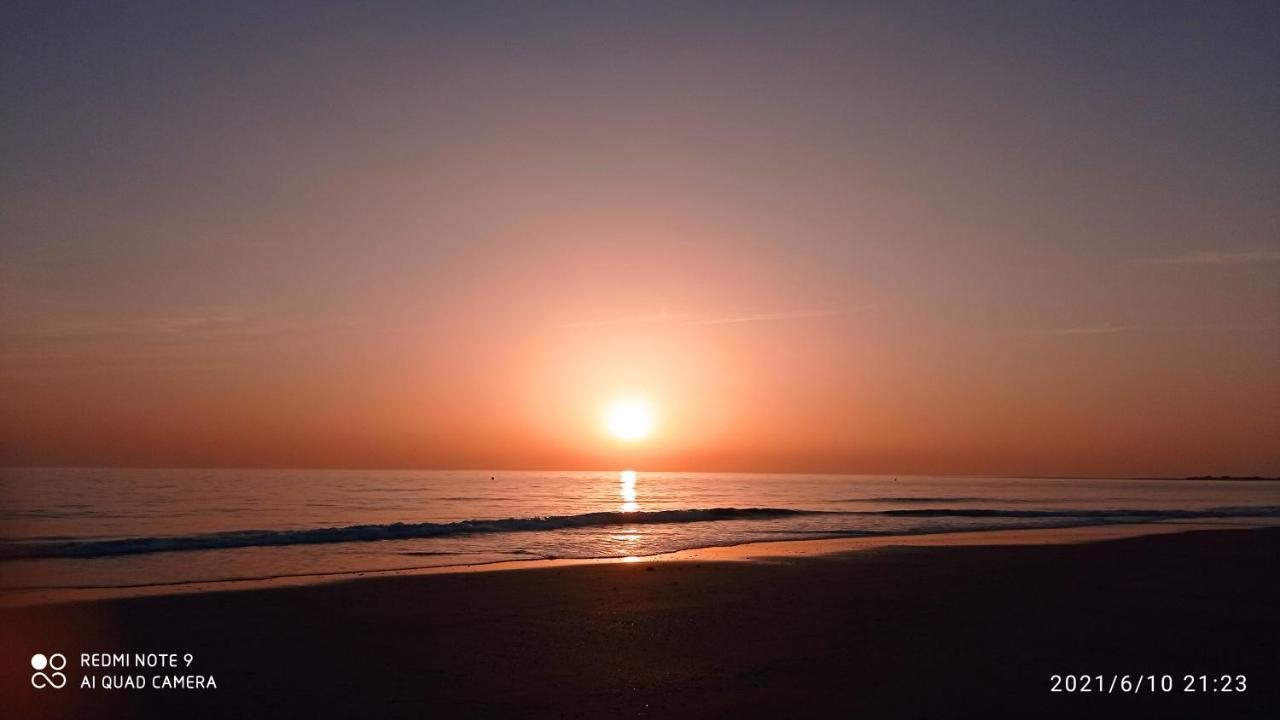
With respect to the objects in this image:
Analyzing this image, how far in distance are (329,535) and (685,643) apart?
24719 millimetres

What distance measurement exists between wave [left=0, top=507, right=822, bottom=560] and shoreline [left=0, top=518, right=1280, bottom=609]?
378 inches

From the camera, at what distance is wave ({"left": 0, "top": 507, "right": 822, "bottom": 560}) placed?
26672 millimetres

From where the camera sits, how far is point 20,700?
951 cm

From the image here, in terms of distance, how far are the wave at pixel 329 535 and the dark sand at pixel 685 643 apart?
12692 mm

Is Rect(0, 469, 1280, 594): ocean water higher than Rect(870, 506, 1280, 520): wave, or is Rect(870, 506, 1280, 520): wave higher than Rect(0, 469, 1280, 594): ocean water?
Rect(0, 469, 1280, 594): ocean water

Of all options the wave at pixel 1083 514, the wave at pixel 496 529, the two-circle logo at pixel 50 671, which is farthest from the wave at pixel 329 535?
the two-circle logo at pixel 50 671

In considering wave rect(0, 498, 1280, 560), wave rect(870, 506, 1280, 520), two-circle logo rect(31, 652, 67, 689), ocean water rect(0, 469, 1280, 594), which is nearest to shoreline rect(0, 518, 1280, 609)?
ocean water rect(0, 469, 1280, 594)

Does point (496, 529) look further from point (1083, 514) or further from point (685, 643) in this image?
point (1083, 514)

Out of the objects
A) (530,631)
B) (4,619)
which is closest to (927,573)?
(530,631)

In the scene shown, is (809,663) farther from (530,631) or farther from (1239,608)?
(1239,608)

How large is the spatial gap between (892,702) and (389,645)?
7.46 meters

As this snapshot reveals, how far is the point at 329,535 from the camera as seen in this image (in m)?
32.5

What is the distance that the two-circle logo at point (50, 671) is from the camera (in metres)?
10.2

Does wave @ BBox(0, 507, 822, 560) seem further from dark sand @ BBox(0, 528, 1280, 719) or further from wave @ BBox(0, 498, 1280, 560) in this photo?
dark sand @ BBox(0, 528, 1280, 719)
